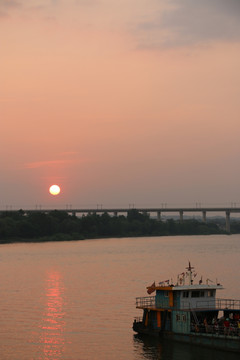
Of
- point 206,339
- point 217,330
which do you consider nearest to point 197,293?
point 217,330

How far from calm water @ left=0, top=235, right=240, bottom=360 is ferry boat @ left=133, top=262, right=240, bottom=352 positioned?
31.4 inches

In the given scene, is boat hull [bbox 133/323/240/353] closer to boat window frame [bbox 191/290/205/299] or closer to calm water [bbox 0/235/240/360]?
calm water [bbox 0/235/240/360]

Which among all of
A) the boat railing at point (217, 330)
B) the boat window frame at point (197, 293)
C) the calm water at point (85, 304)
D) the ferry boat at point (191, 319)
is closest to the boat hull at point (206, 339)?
the ferry boat at point (191, 319)

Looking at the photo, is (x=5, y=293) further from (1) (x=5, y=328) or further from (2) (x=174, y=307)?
(2) (x=174, y=307)

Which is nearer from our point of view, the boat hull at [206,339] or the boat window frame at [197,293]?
the boat hull at [206,339]

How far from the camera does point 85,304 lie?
6469 centimetres

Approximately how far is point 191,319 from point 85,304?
19.7 meters

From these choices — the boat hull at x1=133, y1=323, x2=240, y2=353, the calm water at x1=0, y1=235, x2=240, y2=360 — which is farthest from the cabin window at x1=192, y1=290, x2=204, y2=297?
the calm water at x1=0, y1=235, x2=240, y2=360

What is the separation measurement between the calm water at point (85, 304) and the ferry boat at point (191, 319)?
2.62ft

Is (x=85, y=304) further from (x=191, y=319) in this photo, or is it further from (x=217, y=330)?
(x=217, y=330)

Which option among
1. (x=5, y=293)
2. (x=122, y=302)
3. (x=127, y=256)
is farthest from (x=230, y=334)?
(x=127, y=256)

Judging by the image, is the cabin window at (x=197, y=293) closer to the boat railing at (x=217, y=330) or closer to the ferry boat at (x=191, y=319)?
the ferry boat at (x=191, y=319)

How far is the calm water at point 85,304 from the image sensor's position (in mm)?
46094

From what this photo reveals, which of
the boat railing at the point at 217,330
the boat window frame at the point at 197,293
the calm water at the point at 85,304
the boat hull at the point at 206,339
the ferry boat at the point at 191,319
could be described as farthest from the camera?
the boat window frame at the point at 197,293
